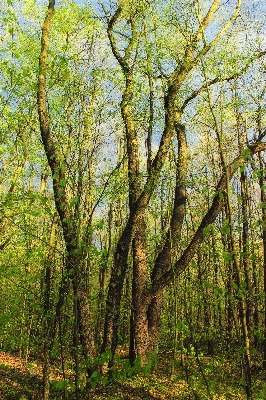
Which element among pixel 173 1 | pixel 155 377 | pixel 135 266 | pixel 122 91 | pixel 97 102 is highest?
pixel 173 1

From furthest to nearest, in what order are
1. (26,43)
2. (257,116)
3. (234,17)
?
(26,43), (257,116), (234,17)

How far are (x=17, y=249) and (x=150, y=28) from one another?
7.83m

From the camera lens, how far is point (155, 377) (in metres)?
10.6

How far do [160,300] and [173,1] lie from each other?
25.3ft

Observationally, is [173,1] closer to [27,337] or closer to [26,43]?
[26,43]

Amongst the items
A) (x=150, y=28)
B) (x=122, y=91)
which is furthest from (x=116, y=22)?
(x=122, y=91)

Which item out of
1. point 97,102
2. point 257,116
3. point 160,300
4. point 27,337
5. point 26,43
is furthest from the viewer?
point 26,43

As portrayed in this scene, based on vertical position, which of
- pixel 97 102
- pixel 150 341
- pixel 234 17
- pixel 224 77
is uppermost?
pixel 234 17

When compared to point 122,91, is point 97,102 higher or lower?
lower

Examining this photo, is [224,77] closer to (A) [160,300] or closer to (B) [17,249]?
(A) [160,300]

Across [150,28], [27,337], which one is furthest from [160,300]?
[150,28]

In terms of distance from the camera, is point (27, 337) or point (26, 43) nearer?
point (27, 337)

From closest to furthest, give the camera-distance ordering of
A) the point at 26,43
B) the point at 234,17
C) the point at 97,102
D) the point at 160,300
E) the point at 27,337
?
1. the point at 97,102
2. the point at 27,337
3. the point at 234,17
4. the point at 160,300
5. the point at 26,43

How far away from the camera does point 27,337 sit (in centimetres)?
705
